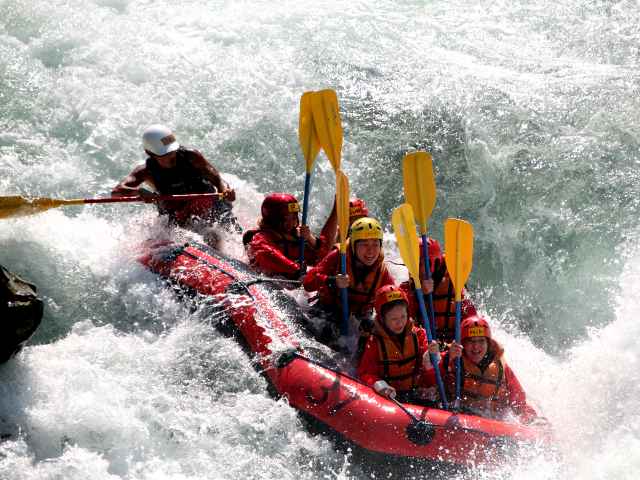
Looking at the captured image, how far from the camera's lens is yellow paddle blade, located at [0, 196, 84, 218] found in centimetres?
538

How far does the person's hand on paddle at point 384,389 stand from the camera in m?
4.54

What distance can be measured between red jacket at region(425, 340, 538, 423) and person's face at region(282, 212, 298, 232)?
1.69 metres

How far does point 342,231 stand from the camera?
529 cm

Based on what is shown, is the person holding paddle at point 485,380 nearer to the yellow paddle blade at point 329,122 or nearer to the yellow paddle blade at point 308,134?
the yellow paddle blade at point 329,122

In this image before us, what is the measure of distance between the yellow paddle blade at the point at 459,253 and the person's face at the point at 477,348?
1.30ft

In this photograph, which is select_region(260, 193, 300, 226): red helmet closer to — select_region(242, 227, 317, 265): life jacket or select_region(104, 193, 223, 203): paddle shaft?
select_region(242, 227, 317, 265): life jacket

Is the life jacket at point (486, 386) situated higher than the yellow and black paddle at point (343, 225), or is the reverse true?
the yellow and black paddle at point (343, 225)

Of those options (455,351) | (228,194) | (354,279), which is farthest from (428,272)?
(228,194)

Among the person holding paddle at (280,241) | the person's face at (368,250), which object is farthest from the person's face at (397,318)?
the person holding paddle at (280,241)

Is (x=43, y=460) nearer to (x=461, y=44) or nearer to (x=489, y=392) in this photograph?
(x=489, y=392)

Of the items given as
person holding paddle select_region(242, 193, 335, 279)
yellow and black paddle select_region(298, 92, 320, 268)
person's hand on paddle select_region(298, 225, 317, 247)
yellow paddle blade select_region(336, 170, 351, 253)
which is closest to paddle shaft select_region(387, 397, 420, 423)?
yellow paddle blade select_region(336, 170, 351, 253)

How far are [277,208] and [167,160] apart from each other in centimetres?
106

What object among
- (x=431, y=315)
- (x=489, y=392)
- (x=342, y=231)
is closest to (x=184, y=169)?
(x=342, y=231)

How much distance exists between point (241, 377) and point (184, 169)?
6.79 ft
